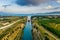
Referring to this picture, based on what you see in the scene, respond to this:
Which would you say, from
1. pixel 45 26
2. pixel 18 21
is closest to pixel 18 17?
pixel 18 21

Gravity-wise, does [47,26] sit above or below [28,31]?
above

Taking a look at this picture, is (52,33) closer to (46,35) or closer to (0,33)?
(46,35)

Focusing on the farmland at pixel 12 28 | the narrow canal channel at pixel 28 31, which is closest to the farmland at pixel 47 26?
the narrow canal channel at pixel 28 31

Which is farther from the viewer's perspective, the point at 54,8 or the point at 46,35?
the point at 54,8

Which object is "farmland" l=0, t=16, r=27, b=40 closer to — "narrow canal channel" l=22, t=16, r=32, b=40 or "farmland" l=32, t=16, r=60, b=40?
"narrow canal channel" l=22, t=16, r=32, b=40

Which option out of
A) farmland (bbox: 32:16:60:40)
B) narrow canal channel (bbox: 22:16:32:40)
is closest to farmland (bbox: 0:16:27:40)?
narrow canal channel (bbox: 22:16:32:40)

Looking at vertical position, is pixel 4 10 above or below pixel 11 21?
above

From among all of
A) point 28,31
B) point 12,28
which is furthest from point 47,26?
point 12,28

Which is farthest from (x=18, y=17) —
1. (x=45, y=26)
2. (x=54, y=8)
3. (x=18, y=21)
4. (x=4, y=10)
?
(x=54, y=8)

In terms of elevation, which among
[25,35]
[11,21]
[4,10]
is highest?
[4,10]

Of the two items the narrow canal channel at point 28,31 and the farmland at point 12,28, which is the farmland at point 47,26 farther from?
the farmland at point 12,28

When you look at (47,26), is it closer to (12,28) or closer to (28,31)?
(28,31)
